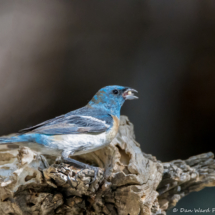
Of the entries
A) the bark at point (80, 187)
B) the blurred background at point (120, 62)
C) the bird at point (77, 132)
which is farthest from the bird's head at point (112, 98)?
the blurred background at point (120, 62)

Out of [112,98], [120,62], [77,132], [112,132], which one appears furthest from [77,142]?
[120,62]

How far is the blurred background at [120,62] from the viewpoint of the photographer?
5.42 feet

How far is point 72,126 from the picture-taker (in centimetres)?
129

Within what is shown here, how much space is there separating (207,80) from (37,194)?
1.57 metres

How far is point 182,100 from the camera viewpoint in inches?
79.7

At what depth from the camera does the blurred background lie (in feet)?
5.42

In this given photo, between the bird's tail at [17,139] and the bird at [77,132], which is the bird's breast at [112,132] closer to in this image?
the bird at [77,132]

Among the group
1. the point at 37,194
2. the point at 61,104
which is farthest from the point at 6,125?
the point at 37,194

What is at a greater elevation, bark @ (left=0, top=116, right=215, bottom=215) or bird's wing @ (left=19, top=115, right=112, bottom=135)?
bird's wing @ (left=19, top=115, right=112, bottom=135)

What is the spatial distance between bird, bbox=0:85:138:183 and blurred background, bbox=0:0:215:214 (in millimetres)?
429

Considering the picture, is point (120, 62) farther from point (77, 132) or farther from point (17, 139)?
point (17, 139)

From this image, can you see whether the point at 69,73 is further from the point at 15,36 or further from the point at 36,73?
the point at 15,36

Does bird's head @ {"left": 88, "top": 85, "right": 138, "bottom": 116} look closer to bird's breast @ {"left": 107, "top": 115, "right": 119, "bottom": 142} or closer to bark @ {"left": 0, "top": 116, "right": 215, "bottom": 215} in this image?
bird's breast @ {"left": 107, "top": 115, "right": 119, "bottom": 142}

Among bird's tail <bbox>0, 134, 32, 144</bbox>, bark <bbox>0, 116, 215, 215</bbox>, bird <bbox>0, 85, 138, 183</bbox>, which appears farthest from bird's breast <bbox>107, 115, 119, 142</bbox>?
bird's tail <bbox>0, 134, 32, 144</bbox>
